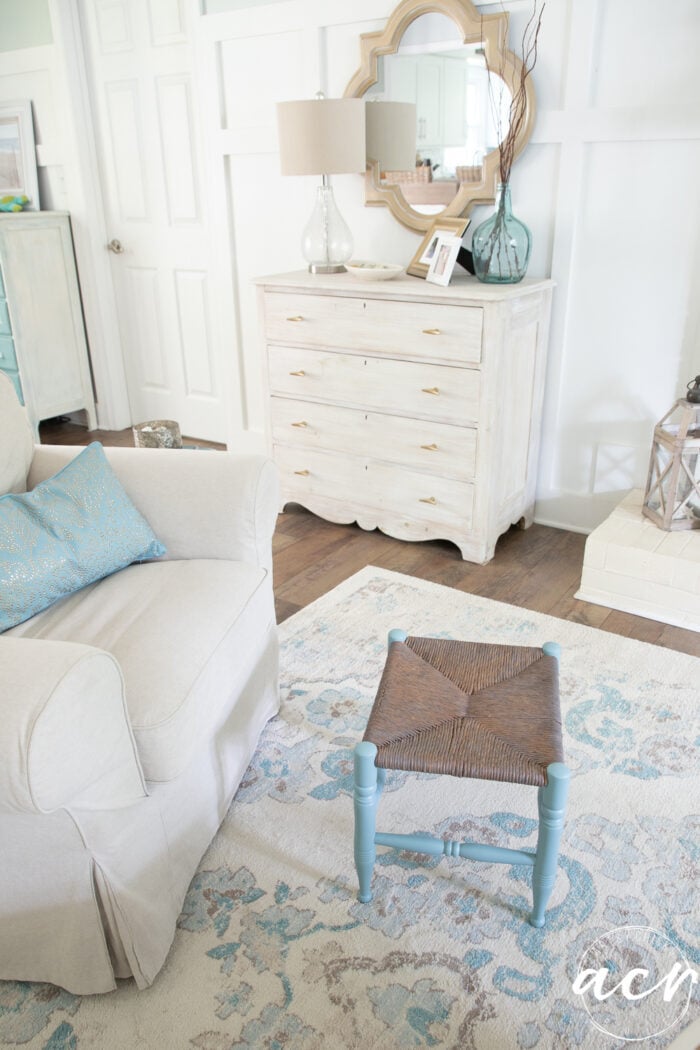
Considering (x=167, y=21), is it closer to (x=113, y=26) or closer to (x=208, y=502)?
(x=113, y=26)

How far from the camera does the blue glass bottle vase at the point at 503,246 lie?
8.70 ft

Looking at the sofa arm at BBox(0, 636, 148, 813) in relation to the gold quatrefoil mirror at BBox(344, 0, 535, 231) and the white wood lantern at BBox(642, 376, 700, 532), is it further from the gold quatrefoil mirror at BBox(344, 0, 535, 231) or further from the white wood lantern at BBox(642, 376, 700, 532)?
the gold quatrefoil mirror at BBox(344, 0, 535, 231)

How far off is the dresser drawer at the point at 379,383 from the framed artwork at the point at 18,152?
2.06 metres

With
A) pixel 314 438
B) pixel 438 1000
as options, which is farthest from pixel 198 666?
pixel 314 438

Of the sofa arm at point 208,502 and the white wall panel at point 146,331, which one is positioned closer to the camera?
the sofa arm at point 208,502

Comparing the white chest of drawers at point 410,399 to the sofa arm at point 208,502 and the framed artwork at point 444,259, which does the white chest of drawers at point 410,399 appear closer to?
the framed artwork at point 444,259

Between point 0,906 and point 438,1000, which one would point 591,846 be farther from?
point 0,906

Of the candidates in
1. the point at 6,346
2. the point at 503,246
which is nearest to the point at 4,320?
the point at 6,346

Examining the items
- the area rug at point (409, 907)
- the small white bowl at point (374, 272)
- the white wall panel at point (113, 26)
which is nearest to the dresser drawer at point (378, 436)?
the small white bowl at point (374, 272)

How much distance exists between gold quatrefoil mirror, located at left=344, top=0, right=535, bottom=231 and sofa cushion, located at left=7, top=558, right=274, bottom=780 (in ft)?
5.87

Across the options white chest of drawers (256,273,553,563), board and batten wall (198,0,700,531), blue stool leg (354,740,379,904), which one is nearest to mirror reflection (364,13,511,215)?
board and batten wall (198,0,700,531)

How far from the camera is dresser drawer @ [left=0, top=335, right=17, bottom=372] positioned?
12.9 feet

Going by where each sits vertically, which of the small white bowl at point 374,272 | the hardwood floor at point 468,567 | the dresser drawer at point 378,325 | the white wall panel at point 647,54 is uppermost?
the white wall panel at point 647,54

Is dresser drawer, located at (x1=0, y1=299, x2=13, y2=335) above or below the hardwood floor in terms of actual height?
above
